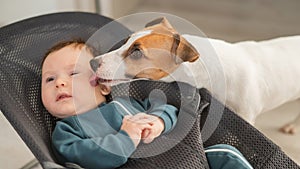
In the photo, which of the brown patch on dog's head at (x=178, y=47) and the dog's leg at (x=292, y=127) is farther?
the dog's leg at (x=292, y=127)

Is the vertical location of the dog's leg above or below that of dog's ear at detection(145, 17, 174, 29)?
below

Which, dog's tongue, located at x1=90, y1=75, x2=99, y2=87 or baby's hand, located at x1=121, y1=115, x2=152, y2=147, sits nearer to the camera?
baby's hand, located at x1=121, y1=115, x2=152, y2=147

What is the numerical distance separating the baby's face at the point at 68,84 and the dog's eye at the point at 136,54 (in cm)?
12

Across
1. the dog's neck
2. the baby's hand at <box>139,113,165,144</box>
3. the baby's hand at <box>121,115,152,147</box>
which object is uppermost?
the baby's hand at <box>121,115,152,147</box>

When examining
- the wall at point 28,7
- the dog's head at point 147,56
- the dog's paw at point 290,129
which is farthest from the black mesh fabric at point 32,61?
the dog's paw at point 290,129

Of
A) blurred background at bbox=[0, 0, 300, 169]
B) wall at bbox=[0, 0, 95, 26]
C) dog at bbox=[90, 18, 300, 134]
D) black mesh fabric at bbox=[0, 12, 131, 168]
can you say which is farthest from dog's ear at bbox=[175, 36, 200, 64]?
wall at bbox=[0, 0, 95, 26]

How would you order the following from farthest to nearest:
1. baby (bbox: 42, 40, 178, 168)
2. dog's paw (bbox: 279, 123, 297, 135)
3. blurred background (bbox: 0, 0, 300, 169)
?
blurred background (bbox: 0, 0, 300, 169) < dog's paw (bbox: 279, 123, 297, 135) < baby (bbox: 42, 40, 178, 168)

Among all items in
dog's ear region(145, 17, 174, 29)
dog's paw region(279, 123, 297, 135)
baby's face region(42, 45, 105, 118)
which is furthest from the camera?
→ dog's paw region(279, 123, 297, 135)

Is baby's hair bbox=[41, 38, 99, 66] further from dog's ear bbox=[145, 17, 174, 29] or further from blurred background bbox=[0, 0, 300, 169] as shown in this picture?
blurred background bbox=[0, 0, 300, 169]

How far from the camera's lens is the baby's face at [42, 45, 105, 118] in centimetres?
123

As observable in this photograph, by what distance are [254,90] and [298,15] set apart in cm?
147

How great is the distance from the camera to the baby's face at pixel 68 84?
4.03 ft

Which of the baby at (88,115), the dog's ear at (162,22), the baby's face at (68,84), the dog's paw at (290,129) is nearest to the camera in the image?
the baby at (88,115)

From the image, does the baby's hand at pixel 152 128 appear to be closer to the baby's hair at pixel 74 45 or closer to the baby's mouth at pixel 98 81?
→ the baby's mouth at pixel 98 81
